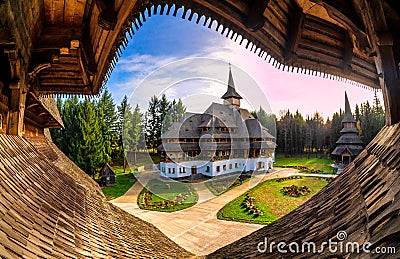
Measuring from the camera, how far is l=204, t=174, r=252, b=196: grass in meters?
24.2

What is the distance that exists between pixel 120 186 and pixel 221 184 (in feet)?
38.2

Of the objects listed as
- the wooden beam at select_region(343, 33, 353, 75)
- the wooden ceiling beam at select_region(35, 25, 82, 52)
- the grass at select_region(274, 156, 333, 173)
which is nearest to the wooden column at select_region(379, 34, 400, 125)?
the wooden beam at select_region(343, 33, 353, 75)

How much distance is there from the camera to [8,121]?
356cm

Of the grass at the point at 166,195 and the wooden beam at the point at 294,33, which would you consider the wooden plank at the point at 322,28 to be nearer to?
the wooden beam at the point at 294,33

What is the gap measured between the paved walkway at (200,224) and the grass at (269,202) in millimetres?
740

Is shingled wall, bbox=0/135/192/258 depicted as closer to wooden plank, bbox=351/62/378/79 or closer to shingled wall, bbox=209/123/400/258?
shingled wall, bbox=209/123/400/258

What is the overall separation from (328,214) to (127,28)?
9.88ft

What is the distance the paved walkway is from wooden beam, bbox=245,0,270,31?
9.57 meters

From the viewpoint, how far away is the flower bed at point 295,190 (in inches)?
843

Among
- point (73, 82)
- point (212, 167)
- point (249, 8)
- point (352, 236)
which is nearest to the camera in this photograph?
point (352, 236)

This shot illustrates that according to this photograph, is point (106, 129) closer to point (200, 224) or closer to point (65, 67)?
point (200, 224)

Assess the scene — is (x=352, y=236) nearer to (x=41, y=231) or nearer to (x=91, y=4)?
(x=41, y=231)

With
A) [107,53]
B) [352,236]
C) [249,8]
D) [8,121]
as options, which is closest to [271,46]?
[249,8]

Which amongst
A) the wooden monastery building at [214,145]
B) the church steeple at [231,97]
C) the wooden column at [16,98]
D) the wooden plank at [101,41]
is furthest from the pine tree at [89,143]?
the wooden column at [16,98]
